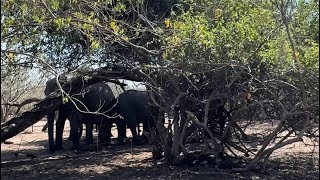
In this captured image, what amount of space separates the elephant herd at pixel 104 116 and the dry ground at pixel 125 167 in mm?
811

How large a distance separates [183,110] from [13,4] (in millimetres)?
4098

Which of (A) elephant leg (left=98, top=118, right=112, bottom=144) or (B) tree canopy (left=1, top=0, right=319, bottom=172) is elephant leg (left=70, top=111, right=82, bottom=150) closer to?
(A) elephant leg (left=98, top=118, right=112, bottom=144)

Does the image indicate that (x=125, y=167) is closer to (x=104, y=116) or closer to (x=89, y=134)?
(x=104, y=116)

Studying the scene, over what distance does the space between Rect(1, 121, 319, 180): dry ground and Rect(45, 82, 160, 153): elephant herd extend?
811 millimetres

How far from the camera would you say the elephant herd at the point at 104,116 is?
14336mm

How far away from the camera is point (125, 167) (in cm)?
1077

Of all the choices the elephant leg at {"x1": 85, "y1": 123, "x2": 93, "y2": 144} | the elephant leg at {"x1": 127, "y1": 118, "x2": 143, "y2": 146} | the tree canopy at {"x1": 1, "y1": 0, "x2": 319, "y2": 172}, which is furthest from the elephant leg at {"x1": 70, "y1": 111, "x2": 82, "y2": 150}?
the tree canopy at {"x1": 1, "y1": 0, "x2": 319, "y2": 172}

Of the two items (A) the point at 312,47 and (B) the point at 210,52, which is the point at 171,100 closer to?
(B) the point at 210,52

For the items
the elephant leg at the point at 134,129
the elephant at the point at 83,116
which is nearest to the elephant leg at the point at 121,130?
the elephant leg at the point at 134,129

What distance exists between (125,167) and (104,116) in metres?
3.91

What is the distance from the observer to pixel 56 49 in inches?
387

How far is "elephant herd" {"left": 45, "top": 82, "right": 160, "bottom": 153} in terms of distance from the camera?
47.0ft

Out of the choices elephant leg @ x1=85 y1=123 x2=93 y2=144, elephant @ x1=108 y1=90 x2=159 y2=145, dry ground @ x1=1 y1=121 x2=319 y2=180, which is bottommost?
dry ground @ x1=1 y1=121 x2=319 y2=180

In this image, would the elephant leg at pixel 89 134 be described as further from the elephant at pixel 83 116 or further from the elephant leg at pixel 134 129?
the elephant leg at pixel 134 129
